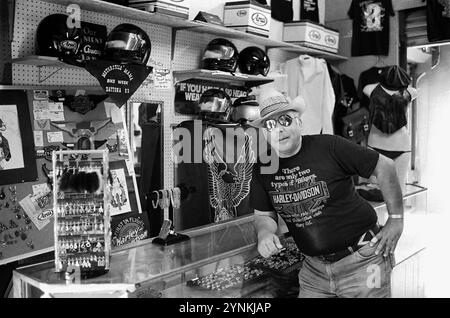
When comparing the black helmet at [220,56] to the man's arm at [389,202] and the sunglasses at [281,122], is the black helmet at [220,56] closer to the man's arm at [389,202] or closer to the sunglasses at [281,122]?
the sunglasses at [281,122]

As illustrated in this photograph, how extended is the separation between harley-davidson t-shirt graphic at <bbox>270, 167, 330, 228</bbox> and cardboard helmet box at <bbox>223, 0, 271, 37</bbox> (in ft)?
7.76

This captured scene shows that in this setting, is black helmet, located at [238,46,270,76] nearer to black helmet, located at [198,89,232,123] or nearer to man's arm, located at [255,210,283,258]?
black helmet, located at [198,89,232,123]

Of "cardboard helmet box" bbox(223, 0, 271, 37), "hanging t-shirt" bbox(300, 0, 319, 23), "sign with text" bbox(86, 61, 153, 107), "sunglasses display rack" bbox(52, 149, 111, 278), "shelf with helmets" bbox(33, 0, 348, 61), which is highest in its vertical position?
"hanging t-shirt" bbox(300, 0, 319, 23)

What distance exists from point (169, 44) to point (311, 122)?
6.50 feet

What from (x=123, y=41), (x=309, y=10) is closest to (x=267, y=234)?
(x=123, y=41)

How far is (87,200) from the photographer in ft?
5.65

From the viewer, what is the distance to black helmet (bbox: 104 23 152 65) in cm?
299

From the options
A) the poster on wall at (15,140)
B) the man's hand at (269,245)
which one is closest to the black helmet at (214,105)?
the poster on wall at (15,140)

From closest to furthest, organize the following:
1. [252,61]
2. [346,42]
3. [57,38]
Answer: [57,38]
[252,61]
[346,42]

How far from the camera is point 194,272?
74.4 inches

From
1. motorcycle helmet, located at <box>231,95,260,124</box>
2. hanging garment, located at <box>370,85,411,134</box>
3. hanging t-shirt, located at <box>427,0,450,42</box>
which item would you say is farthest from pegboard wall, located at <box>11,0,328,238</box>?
hanging t-shirt, located at <box>427,0,450,42</box>

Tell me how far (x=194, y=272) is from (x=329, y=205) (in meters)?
0.64

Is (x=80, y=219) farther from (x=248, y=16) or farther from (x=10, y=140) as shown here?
(x=248, y=16)
